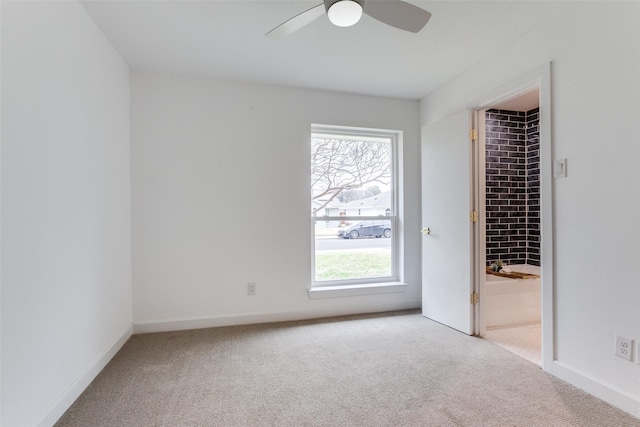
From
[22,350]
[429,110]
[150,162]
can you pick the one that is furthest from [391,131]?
[22,350]

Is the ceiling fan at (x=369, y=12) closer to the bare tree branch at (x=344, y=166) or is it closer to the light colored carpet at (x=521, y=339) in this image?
the bare tree branch at (x=344, y=166)

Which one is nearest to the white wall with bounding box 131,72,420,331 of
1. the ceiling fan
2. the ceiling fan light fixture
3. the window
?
the window

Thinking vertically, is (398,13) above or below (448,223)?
above

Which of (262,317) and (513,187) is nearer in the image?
(262,317)

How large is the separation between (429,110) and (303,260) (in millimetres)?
2149

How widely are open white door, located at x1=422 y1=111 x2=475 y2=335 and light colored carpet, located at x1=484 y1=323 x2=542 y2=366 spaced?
25 cm

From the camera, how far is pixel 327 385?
6.75 feet

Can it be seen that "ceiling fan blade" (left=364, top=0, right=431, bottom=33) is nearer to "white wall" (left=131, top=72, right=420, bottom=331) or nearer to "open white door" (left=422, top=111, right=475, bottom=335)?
"open white door" (left=422, top=111, right=475, bottom=335)

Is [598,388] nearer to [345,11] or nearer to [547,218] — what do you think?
[547,218]

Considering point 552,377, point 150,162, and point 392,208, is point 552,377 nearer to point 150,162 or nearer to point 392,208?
point 392,208

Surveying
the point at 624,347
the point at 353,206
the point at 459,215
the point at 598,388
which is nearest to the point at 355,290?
the point at 353,206

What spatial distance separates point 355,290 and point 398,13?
2617 millimetres

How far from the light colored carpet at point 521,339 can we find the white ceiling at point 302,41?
2403 millimetres

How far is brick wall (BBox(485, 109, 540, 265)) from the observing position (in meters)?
4.12
